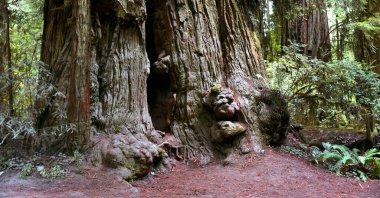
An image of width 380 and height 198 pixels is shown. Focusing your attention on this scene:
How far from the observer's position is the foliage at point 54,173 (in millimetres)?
4867

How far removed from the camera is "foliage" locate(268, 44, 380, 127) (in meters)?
7.15

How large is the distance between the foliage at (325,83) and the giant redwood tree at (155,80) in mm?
1276

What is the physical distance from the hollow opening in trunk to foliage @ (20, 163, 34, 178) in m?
2.86

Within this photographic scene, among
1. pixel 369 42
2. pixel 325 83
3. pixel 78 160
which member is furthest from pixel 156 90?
pixel 369 42

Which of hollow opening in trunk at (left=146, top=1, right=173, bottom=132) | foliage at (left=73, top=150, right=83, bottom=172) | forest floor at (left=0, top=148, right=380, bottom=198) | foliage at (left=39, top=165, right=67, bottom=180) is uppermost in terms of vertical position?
hollow opening in trunk at (left=146, top=1, right=173, bottom=132)

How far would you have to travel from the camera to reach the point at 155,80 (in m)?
7.68

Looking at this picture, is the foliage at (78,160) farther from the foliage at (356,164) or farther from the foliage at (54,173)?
the foliage at (356,164)

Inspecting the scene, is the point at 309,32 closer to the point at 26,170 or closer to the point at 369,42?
the point at 369,42

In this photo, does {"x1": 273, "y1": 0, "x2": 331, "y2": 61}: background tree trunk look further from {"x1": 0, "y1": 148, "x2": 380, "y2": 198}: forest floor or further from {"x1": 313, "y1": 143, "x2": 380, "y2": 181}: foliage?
{"x1": 0, "y1": 148, "x2": 380, "y2": 198}: forest floor

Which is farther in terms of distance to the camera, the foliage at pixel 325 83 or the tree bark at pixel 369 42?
the tree bark at pixel 369 42

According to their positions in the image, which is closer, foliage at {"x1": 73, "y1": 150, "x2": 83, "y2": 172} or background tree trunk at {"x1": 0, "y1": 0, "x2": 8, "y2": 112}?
foliage at {"x1": 73, "y1": 150, "x2": 83, "y2": 172}

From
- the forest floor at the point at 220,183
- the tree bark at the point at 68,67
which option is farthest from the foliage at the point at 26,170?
the tree bark at the point at 68,67

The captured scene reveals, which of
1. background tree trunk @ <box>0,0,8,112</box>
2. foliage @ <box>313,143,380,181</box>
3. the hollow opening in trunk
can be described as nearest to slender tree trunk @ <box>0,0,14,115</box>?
background tree trunk @ <box>0,0,8,112</box>

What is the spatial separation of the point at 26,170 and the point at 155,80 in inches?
140
